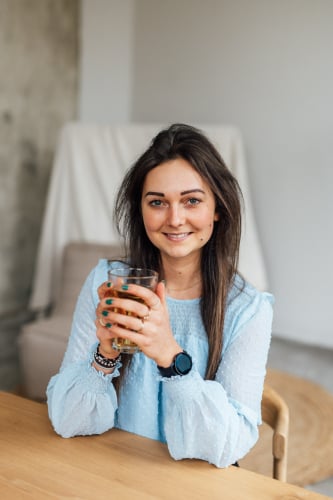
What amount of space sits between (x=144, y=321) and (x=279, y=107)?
2760 mm

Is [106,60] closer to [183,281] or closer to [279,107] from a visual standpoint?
[279,107]

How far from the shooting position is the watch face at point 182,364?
1.00 metres

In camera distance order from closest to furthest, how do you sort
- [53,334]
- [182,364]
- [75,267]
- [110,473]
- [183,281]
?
[110,473]
[182,364]
[183,281]
[53,334]
[75,267]

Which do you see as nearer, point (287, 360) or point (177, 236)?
point (177, 236)

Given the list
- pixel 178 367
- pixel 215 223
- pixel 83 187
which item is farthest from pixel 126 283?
pixel 83 187

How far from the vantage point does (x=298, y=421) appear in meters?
2.14

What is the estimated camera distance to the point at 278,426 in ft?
3.91

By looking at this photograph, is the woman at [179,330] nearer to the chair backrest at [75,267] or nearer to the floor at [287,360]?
the chair backrest at [75,267]

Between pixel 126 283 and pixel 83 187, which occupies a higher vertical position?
pixel 126 283

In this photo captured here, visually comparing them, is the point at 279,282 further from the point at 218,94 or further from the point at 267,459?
the point at 267,459

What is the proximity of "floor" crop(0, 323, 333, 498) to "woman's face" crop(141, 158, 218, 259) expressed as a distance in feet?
7.40

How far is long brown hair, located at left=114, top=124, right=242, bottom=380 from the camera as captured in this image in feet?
3.99

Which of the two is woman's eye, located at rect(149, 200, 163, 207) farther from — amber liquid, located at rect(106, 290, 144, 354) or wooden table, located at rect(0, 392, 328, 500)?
wooden table, located at rect(0, 392, 328, 500)

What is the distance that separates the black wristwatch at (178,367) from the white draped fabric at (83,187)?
2.35 meters
